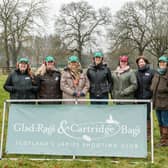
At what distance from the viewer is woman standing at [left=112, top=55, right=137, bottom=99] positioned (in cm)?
705

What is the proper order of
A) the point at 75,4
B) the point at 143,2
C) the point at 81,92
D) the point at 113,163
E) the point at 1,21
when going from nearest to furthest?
the point at 113,163 < the point at 81,92 < the point at 1,21 < the point at 143,2 < the point at 75,4

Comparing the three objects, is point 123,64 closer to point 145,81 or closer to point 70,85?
point 145,81

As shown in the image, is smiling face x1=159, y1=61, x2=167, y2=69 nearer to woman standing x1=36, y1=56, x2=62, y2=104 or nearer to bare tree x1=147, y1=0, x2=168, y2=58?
woman standing x1=36, y1=56, x2=62, y2=104

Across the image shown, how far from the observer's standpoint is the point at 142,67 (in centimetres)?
729

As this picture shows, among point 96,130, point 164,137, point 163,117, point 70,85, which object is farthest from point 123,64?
point 164,137

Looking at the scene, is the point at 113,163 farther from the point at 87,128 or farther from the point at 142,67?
the point at 142,67

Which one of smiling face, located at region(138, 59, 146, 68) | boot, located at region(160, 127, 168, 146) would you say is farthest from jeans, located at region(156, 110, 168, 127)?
smiling face, located at region(138, 59, 146, 68)

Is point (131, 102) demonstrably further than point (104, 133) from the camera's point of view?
Yes

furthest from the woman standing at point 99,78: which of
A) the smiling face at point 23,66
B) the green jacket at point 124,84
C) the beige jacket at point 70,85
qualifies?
the smiling face at point 23,66

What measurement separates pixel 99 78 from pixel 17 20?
37.1m

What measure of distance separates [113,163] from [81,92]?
155 centimetres

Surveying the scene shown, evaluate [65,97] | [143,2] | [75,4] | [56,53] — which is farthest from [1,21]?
[65,97]

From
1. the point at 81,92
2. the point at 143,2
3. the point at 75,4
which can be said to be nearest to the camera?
the point at 81,92

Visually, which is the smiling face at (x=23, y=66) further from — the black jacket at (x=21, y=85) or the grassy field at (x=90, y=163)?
the grassy field at (x=90, y=163)
